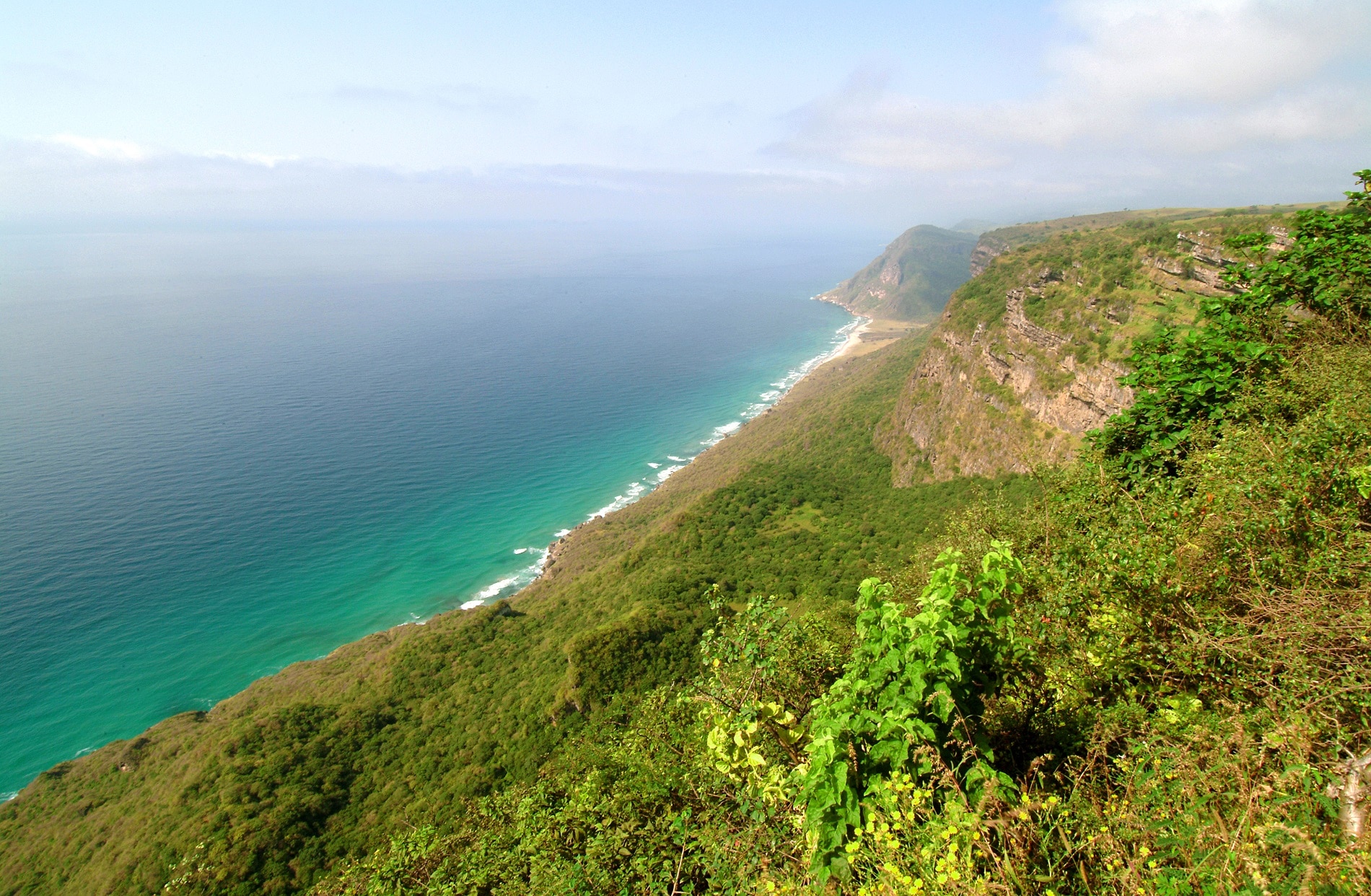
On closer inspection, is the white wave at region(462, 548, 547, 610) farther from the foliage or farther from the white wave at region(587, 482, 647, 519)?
the foliage

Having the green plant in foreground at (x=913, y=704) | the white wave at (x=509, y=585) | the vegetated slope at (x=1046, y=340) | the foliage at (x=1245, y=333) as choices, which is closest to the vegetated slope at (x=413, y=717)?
the white wave at (x=509, y=585)

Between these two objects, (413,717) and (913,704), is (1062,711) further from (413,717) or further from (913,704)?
(413,717)

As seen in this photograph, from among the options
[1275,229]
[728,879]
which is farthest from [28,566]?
[1275,229]

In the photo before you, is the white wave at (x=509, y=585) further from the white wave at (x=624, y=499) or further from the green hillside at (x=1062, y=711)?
the green hillside at (x=1062, y=711)

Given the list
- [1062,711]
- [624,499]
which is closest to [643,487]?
[624,499]

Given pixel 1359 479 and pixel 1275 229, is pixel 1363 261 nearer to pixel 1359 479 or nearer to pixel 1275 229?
pixel 1359 479

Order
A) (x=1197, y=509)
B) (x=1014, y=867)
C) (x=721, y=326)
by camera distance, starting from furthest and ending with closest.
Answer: (x=721, y=326), (x=1197, y=509), (x=1014, y=867)

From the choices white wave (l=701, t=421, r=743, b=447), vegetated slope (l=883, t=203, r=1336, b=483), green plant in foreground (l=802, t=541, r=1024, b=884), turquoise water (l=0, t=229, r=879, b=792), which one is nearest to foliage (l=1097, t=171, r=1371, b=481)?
green plant in foreground (l=802, t=541, r=1024, b=884)
